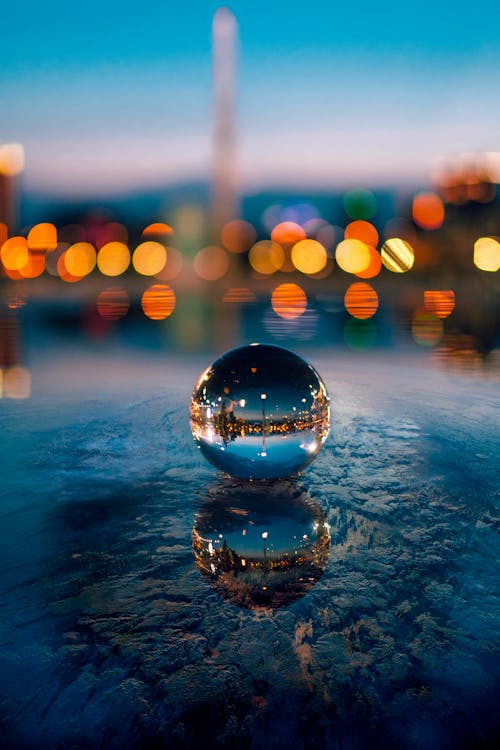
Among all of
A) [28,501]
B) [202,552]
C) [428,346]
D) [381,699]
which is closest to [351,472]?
[202,552]

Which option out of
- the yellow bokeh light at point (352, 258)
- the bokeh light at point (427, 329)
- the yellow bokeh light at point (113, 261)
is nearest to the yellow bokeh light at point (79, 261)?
the yellow bokeh light at point (113, 261)

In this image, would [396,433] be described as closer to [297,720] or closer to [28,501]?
[28,501]

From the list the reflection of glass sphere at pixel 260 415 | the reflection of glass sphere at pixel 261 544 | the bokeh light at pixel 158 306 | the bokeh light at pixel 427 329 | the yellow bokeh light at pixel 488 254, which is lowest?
the bokeh light at pixel 158 306

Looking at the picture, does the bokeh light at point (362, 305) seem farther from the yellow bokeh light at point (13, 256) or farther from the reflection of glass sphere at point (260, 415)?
the yellow bokeh light at point (13, 256)

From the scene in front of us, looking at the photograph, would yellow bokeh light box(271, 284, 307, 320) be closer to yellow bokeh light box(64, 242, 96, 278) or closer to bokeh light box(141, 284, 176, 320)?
bokeh light box(141, 284, 176, 320)

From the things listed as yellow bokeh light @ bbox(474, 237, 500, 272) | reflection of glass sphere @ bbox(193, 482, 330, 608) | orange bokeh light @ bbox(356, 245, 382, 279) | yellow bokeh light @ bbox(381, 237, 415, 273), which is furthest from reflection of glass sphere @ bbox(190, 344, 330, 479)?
orange bokeh light @ bbox(356, 245, 382, 279)

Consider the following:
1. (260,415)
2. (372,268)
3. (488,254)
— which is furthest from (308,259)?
(260,415)
